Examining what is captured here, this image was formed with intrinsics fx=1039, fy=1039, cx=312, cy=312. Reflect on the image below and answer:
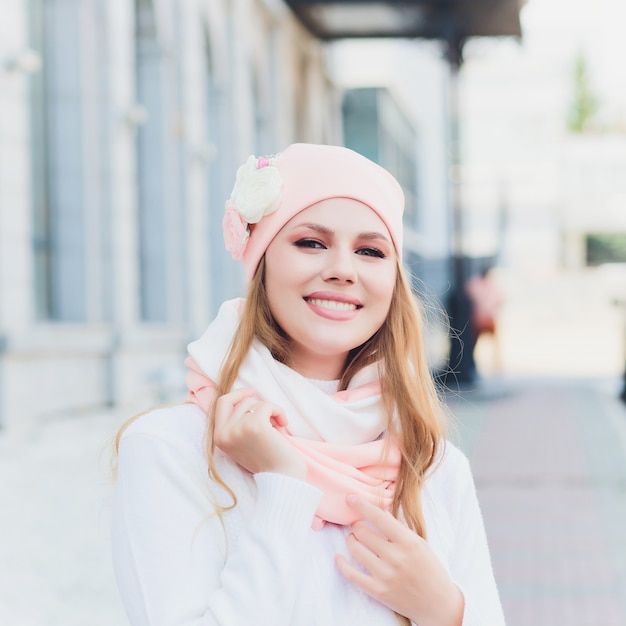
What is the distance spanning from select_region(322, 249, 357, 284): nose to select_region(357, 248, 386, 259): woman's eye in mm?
52

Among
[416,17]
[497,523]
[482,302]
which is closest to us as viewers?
[497,523]

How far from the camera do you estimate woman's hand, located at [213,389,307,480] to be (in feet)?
5.61

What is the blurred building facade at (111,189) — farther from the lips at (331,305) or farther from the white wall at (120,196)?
the lips at (331,305)

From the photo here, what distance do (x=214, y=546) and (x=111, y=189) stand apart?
10.1 m

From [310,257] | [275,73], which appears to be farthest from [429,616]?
[275,73]

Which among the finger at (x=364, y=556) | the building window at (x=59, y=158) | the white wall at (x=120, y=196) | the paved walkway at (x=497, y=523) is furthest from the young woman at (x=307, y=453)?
the building window at (x=59, y=158)

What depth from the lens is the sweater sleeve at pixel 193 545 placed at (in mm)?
1618

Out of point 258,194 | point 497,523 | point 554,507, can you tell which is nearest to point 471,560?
point 258,194

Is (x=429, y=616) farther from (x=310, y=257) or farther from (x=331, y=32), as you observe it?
(x=331, y=32)

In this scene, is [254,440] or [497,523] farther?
[497,523]

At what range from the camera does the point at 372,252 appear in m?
1.93

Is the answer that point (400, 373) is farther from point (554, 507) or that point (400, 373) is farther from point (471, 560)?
point (554, 507)

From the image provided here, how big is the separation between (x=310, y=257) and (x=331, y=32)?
64.5 ft

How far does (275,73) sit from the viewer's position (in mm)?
19906
